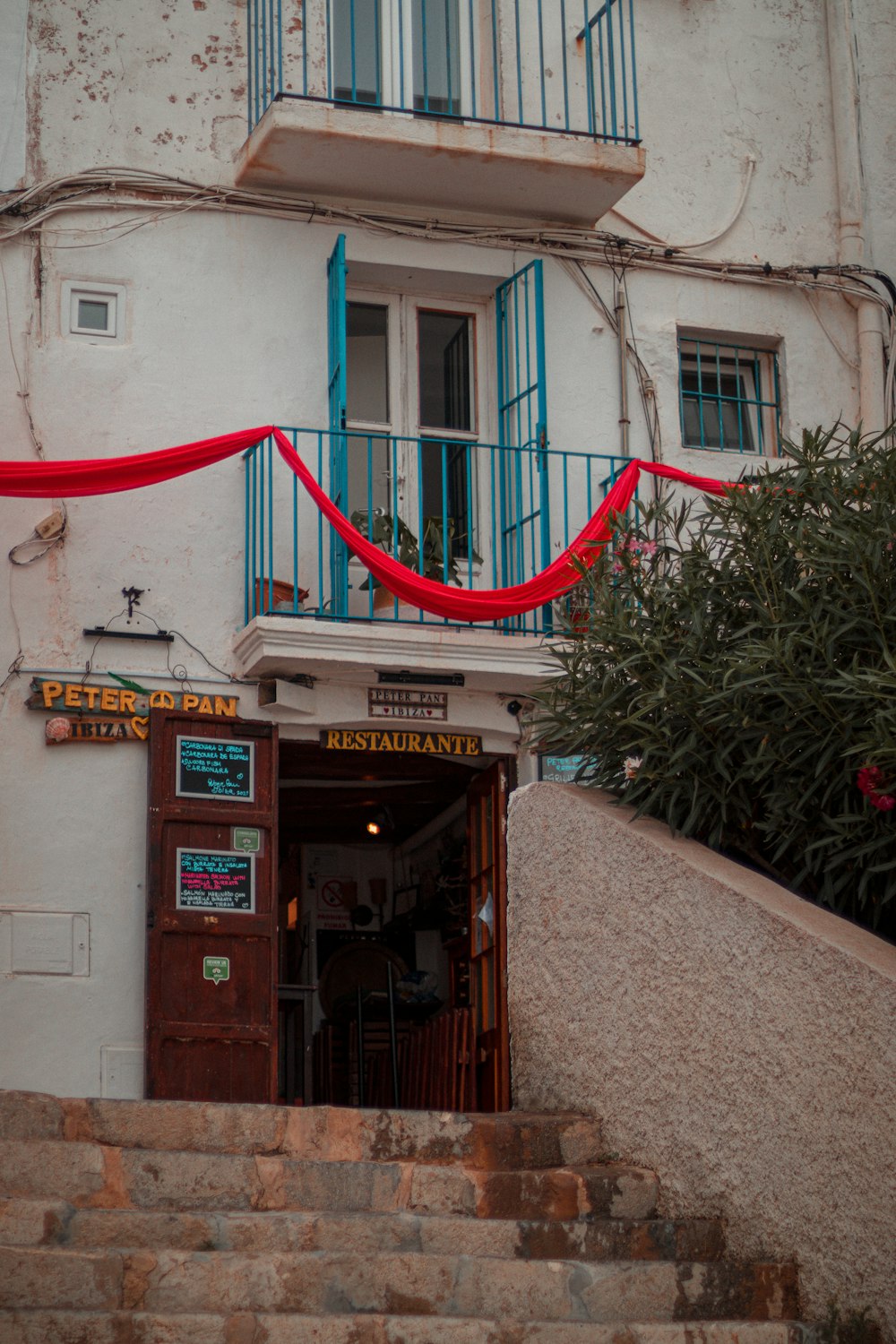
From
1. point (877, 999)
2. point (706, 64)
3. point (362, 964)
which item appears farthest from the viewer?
point (362, 964)

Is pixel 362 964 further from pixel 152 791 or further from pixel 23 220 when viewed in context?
pixel 23 220

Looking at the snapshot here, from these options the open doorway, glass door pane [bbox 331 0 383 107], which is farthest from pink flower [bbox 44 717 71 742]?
glass door pane [bbox 331 0 383 107]

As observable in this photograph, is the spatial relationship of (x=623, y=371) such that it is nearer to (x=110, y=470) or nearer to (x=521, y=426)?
(x=521, y=426)

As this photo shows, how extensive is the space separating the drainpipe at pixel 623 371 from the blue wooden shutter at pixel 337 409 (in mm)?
1856

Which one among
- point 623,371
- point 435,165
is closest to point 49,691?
point 435,165

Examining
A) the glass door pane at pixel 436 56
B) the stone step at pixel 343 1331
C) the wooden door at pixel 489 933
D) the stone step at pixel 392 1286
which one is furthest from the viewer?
the glass door pane at pixel 436 56

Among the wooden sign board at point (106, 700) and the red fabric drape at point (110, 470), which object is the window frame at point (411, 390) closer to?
the red fabric drape at point (110, 470)

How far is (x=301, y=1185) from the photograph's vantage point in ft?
18.0

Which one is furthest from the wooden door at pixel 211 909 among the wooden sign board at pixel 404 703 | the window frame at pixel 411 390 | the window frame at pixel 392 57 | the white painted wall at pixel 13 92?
the window frame at pixel 392 57

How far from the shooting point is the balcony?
32.9 feet

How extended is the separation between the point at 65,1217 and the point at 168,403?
20.5 feet

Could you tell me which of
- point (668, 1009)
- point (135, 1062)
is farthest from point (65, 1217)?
point (135, 1062)

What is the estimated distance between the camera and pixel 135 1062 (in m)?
9.40

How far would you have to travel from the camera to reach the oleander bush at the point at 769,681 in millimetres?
5531
